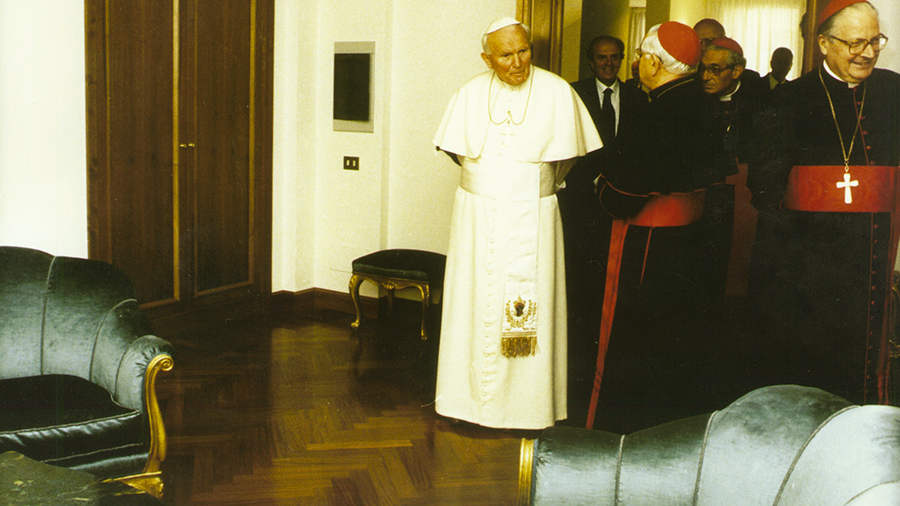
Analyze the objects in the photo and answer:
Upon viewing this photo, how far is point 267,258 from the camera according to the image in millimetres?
5355

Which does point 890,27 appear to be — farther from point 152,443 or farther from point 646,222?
point 152,443

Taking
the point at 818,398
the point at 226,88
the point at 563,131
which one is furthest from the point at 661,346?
the point at 226,88

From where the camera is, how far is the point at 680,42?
2.73m

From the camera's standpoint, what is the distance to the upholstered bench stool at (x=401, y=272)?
190 inches

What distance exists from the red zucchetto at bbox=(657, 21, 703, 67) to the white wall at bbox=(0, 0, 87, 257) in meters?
2.86

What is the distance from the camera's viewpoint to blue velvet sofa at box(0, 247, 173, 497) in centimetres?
232

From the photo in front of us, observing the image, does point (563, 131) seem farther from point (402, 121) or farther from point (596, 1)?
point (402, 121)

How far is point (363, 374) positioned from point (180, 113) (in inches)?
74.9

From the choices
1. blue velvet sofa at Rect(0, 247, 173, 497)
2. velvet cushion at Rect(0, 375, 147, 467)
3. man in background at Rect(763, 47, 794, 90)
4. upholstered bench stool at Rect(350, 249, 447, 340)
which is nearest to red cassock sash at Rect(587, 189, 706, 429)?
man in background at Rect(763, 47, 794, 90)

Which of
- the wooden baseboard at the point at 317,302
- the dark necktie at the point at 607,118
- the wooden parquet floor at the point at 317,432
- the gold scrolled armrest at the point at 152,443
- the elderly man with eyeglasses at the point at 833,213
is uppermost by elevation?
the dark necktie at the point at 607,118

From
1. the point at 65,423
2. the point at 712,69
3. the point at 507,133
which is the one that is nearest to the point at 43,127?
the point at 65,423

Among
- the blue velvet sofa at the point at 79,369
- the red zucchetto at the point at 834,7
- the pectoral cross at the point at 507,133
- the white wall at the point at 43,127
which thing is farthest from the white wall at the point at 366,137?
the red zucchetto at the point at 834,7

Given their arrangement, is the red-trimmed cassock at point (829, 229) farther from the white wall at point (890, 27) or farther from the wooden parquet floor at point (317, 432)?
the wooden parquet floor at point (317, 432)

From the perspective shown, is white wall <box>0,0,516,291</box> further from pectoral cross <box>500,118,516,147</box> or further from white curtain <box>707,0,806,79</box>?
white curtain <box>707,0,806,79</box>
